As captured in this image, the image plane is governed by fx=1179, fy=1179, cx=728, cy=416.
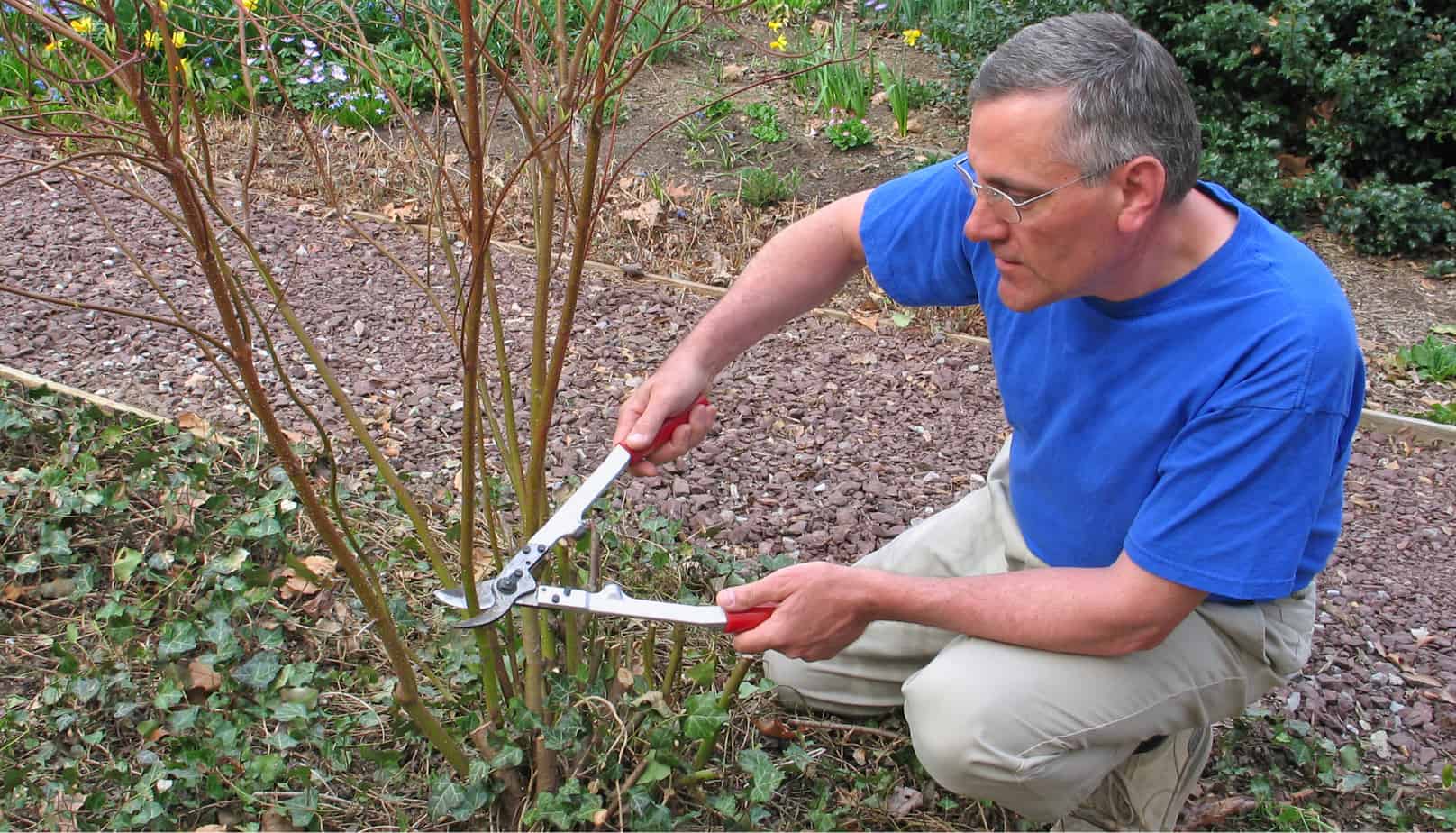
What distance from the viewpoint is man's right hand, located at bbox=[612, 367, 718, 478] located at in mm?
2078

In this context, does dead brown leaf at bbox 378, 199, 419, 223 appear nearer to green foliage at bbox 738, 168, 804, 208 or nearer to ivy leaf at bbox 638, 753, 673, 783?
green foliage at bbox 738, 168, 804, 208

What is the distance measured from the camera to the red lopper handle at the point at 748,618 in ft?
6.14

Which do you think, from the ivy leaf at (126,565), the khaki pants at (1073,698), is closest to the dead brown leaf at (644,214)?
the ivy leaf at (126,565)

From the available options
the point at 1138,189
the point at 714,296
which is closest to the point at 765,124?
the point at 714,296

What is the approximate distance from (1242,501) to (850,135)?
363 cm

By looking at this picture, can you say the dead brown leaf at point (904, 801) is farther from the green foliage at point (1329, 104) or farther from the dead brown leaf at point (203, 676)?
the green foliage at point (1329, 104)

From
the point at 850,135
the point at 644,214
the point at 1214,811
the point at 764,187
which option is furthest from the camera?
the point at 850,135

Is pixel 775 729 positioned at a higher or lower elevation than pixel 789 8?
lower

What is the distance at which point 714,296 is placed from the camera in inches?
159

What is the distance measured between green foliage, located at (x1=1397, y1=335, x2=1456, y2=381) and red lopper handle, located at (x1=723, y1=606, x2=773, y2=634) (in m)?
2.98

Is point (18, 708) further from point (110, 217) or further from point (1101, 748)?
point (110, 217)

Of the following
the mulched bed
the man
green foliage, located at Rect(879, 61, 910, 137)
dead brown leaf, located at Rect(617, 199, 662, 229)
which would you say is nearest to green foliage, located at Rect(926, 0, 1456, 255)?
green foliage, located at Rect(879, 61, 910, 137)

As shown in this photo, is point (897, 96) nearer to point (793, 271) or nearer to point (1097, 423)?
point (793, 271)

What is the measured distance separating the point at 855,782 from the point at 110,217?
3502mm
